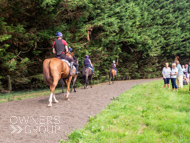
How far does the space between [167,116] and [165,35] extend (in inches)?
1120

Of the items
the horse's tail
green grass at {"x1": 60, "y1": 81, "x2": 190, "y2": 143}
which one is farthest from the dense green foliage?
green grass at {"x1": 60, "y1": 81, "x2": 190, "y2": 143}

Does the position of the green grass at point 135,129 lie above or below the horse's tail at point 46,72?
below

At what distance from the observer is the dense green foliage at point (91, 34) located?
439 inches

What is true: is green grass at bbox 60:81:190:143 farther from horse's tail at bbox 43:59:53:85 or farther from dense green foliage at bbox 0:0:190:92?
dense green foliage at bbox 0:0:190:92

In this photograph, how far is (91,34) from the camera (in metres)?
19.0

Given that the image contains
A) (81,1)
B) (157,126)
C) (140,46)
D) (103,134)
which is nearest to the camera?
(103,134)

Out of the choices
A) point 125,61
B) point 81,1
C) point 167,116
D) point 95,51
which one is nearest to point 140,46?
point 125,61

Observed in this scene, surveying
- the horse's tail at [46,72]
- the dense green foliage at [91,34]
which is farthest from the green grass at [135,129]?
the dense green foliage at [91,34]

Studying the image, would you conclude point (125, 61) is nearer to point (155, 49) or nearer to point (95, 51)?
point (155, 49)

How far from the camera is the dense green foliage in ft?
36.6

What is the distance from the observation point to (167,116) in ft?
18.3

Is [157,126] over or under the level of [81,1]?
under

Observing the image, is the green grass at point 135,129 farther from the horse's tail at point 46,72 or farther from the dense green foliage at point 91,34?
the dense green foliage at point 91,34

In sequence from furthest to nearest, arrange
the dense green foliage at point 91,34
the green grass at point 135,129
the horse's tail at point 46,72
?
the dense green foliage at point 91,34 → the horse's tail at point 46,72 → the green grass at point 135,129
